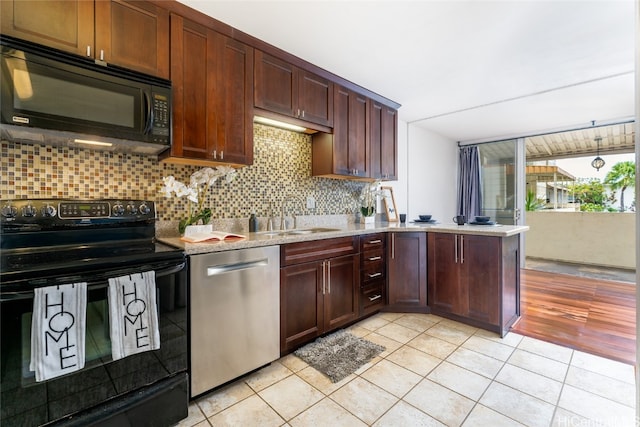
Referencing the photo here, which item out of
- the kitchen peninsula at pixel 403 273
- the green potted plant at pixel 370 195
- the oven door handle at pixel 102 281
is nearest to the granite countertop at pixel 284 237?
the kitchen peninsula at pixel 403 273

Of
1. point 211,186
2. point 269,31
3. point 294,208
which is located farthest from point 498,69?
point 211,186

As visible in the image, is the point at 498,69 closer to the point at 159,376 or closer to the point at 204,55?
the point at 204,55

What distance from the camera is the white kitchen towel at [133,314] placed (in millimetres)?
1299

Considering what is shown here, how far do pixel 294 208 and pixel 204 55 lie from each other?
1515mm

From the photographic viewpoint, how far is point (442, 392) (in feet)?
5.74

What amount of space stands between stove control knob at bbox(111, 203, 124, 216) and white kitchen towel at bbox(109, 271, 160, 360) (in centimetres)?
53

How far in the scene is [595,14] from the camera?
1.90 metres

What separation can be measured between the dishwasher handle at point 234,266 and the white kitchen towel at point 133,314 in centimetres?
34

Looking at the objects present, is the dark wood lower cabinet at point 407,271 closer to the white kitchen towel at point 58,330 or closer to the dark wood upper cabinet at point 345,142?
the dark wood upper cabinet at point 345,142

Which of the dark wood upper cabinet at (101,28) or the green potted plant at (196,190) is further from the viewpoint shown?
the green potted plant at (196,190)

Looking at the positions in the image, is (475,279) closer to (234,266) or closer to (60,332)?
(234,266)

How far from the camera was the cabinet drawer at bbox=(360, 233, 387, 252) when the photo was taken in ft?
9.02

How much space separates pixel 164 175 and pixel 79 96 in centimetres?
70

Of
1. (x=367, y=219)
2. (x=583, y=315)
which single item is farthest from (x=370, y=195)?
(x=583, y=315)
